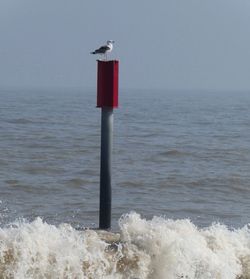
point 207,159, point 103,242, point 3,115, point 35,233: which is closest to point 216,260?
point 103,242

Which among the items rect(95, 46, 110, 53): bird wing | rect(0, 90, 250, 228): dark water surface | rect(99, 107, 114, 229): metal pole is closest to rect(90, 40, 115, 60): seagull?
rect(95, 46, 110, 53): bird wing

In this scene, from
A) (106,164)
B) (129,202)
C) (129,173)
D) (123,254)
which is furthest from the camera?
(129,173)

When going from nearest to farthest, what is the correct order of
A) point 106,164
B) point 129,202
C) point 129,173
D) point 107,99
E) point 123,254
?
point 123,254 → point 107,99 → point 106,164 → point 129,202 → point 129,173

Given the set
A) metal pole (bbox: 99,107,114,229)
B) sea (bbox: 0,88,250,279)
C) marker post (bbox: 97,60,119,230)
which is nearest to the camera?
sea (bbox: 0,88,250,279)

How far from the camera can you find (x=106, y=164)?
463 inches

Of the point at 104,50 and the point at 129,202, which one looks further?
the point at 129,202

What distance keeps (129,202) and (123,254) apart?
6.50 meters

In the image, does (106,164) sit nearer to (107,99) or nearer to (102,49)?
(107,99)

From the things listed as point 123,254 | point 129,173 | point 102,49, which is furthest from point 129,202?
point 123,254

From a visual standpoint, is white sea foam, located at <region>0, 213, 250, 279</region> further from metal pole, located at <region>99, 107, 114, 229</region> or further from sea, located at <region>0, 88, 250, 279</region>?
metal pole, located at <region>99, 107, 114, 229</region>

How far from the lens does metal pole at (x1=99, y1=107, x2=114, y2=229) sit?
1151 cm

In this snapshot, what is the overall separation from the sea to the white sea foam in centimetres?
1

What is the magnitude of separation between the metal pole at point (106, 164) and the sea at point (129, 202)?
47 centimetres

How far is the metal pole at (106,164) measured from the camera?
11508 millimetres
